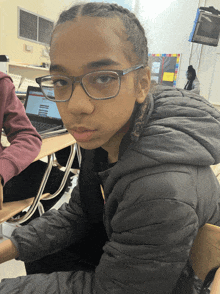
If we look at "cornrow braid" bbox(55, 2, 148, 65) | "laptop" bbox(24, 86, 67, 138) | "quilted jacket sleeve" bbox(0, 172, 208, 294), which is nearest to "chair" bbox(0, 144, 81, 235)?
"laptop" bbox(24, 86, 67, 138)

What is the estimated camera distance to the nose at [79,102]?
19.6 inches

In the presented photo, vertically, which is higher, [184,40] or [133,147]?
[184,40]

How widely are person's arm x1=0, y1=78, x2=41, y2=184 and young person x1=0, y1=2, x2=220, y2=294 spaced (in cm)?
53

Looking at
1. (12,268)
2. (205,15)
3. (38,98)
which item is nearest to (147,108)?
(12,268)

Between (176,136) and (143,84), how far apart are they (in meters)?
0.19

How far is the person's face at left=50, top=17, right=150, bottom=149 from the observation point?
19.5 inches

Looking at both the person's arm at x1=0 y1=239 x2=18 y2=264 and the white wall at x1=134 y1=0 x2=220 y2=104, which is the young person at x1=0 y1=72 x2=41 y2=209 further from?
the white wall at x1=134 y1=0 x2=220 y2=104

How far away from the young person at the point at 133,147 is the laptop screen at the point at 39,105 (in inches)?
53.3

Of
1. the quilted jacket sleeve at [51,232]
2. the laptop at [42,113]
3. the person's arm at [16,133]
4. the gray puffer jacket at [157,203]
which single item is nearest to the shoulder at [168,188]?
the gray puffer jacket at [157,203]

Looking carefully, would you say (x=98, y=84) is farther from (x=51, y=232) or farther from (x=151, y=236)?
(x=51, y=232)

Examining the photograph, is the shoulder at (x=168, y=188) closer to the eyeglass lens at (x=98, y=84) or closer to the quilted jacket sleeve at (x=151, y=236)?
the quilted jacket sleeve at (x=151, y=236)

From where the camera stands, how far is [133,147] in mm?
521

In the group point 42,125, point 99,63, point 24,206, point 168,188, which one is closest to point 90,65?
point 99,63

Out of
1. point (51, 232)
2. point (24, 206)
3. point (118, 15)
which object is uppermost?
point (118, 15)
